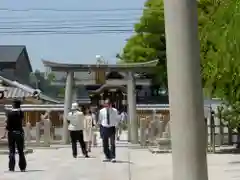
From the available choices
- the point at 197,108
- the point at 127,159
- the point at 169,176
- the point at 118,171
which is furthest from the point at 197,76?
the point at 127,159

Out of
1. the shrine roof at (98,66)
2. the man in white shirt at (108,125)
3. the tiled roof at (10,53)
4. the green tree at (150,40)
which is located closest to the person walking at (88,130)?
the man in white shirt at (108,125)

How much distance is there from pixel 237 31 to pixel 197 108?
2292 mm

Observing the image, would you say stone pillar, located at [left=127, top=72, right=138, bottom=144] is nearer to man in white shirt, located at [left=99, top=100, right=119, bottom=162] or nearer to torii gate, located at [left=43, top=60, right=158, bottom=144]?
torii gate, located at [left=43, top=60, right=158, bottom=144]

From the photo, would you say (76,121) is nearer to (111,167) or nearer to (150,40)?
(111,167)

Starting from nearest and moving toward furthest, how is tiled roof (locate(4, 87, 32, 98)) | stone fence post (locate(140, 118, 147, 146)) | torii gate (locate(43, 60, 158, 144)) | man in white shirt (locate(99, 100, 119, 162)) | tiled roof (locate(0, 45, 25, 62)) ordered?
man in white shirt (locate(99, 100, 119, 162)) < stone fence post (locate(140, 118, 147, 146)) < torii gate (locate(43, 60, 158, 144)) < tiled roof (locate(4, 87, 32, 98)) < tiled roof (locate(0, 45, 25, 62))

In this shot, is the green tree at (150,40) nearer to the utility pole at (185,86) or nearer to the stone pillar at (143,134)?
the stone pillar at (143,134)

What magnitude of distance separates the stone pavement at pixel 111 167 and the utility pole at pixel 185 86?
8040 mm

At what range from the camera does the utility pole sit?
5.39 metres

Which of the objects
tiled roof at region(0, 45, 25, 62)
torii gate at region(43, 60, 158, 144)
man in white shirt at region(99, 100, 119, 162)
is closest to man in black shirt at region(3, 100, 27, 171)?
man in white shirt at region(99, 100, 119, 162)

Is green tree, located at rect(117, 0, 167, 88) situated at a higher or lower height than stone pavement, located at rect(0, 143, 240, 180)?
higher

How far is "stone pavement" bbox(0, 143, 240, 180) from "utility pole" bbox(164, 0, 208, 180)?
26.4 feet

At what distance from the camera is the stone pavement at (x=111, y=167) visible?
13.9m

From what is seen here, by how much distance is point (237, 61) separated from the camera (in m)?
8.30

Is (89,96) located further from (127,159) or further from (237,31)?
(237,31)
